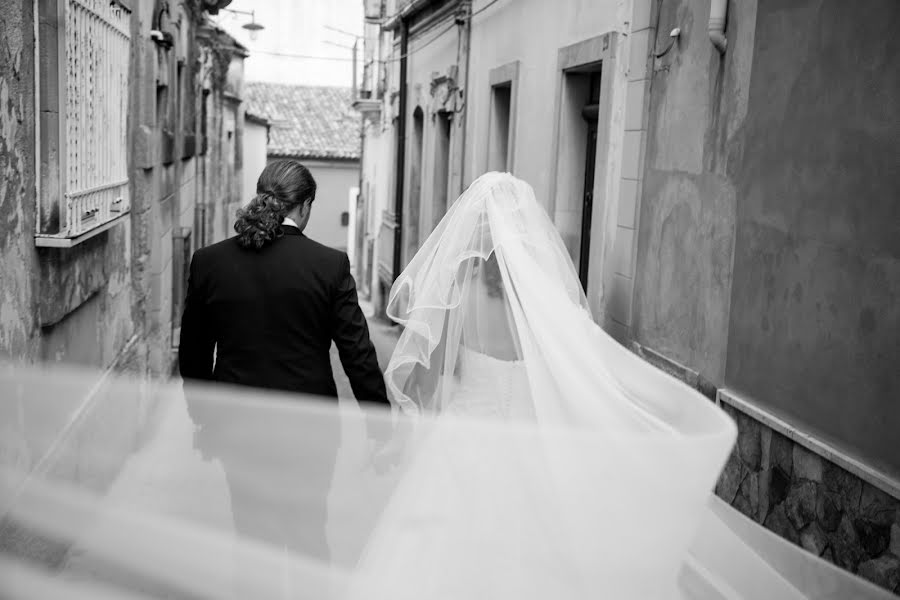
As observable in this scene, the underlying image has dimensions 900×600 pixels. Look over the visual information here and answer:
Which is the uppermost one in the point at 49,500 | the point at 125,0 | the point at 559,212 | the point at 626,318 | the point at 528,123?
the point at 125,0

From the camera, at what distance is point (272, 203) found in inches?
143

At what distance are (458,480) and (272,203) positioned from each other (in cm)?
123

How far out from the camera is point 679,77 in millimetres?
5809

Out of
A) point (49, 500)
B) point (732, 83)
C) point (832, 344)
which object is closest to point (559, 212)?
point (732, 83)

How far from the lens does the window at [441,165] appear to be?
13.6m

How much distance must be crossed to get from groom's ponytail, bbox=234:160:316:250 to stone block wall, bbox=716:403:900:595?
2.26 metres

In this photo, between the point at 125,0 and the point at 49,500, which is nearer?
the point at 49,500

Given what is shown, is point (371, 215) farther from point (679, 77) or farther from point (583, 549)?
point (583, 549)

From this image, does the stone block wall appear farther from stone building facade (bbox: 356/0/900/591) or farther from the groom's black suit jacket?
the groom's black suit jacket

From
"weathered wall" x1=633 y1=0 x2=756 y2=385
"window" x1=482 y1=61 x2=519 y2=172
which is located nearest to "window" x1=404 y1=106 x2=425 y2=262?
"window" x1=482 y1=61 x2=519 y2=172

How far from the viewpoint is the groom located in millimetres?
3576

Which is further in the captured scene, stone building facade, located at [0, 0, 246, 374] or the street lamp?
the street lamp

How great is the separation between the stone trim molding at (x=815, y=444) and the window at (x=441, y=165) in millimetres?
8829

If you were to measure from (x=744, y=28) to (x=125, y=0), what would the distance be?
400 cm
